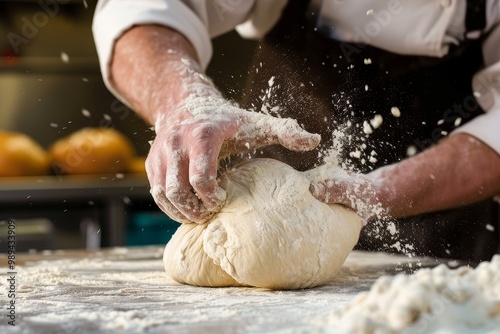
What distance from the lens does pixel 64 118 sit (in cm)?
306

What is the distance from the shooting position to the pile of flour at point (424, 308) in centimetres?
63

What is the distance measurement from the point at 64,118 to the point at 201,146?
2287mm

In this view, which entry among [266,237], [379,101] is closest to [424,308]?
[266,237]

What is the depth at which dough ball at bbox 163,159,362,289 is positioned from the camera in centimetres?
96

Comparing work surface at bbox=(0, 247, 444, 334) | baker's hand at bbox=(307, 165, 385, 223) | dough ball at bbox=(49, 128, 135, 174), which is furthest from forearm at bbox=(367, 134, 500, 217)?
dough ball at bbox=(49, 128, 135, 174)

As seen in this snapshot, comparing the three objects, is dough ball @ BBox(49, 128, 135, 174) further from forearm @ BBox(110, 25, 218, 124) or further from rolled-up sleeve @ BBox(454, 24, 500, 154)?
rolled-up sleeve @ BBox(454, 24, 500, 154)

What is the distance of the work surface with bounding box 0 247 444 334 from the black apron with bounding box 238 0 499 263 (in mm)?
149

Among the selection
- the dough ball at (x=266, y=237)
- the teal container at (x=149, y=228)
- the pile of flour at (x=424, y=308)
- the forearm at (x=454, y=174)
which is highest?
the pile of flour at (x=424, y=308)

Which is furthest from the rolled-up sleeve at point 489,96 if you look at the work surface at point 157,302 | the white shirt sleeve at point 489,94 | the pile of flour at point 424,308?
the pile of flour at point 424,308

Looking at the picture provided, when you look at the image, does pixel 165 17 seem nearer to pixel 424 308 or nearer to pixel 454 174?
pixel 454 174

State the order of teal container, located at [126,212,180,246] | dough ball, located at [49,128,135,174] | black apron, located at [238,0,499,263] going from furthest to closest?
dough ball, located at [49,128,135,174]
teal container, located at [126,212,180,246]
black apron, located at [238,0,499,263]

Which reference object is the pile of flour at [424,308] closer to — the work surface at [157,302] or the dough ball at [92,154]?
the work surface at [157,302]

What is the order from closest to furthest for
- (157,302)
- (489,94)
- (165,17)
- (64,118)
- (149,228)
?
(157,302), (165,17), (489,94), (149,228), (64,118)

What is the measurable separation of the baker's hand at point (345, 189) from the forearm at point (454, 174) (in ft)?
0.93
